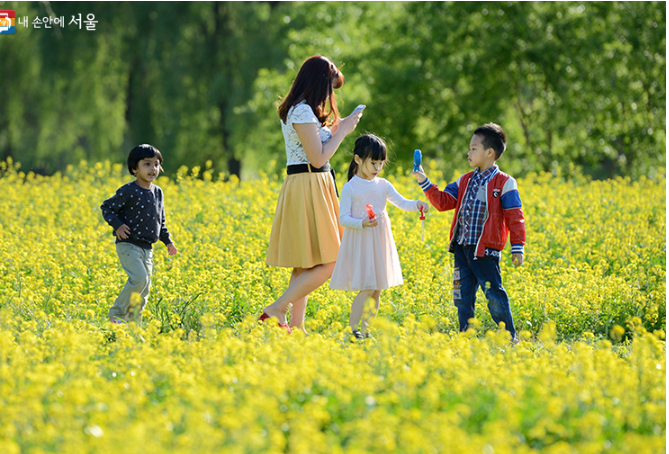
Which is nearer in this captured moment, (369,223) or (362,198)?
(369,223)

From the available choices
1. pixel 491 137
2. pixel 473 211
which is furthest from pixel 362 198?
pixel 491 137

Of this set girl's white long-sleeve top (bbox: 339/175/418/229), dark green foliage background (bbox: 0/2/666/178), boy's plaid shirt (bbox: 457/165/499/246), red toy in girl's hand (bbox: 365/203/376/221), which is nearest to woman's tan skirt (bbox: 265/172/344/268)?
girl's white long-sleeve top (bbox: 339/175/418/229)

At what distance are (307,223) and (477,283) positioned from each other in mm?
1192

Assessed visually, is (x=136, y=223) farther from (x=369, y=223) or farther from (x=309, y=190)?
(x=369, y=223)

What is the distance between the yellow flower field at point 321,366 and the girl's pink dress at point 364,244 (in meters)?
0.32

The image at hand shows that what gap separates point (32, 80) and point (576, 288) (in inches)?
685

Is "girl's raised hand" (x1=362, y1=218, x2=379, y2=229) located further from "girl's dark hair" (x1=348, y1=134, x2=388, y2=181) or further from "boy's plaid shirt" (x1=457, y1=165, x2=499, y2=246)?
"boy's plaid shirt" (x1=457, y1=165, x2=499, y2=246)

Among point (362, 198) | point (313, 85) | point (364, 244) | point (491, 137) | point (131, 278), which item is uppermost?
point (313, 85)

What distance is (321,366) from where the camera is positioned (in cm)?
313

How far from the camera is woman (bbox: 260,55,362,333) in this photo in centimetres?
448

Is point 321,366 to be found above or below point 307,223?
below

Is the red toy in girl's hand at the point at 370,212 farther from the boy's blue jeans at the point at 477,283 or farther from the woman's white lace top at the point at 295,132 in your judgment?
the boy's blue jeans at the point at 477,283

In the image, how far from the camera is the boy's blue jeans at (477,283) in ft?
15.0

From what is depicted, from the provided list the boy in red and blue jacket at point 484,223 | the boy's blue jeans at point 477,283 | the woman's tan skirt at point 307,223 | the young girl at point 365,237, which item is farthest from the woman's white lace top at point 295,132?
the boy's blue jeans at point 477,283
